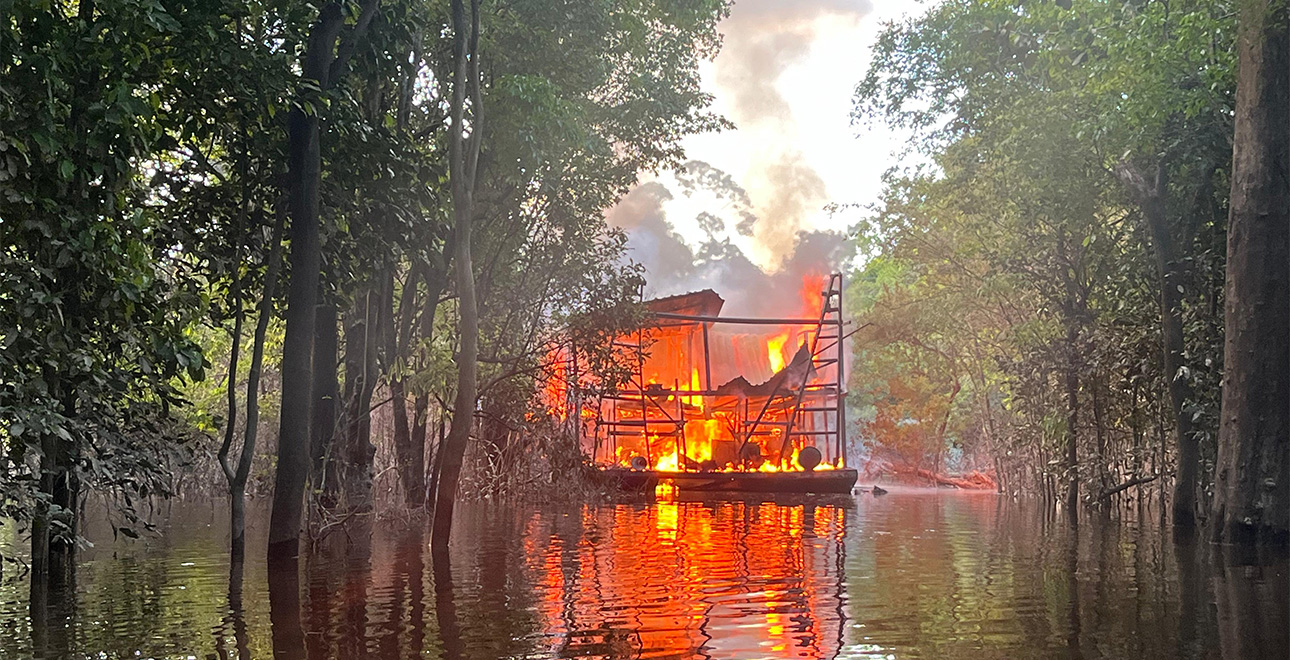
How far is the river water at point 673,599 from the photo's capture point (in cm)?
741

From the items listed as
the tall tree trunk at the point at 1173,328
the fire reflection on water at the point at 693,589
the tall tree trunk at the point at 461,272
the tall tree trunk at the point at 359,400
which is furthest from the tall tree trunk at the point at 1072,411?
the tall tree trunk at the point at 359,400

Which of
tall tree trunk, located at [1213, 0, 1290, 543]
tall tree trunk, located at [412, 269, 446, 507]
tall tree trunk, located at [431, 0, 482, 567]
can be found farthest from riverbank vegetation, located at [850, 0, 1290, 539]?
tall tree trunk, located at [412, 269, 446, 507]

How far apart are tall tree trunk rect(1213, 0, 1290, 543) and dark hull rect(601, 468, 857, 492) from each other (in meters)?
15.7

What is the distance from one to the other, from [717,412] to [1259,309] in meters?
18.8

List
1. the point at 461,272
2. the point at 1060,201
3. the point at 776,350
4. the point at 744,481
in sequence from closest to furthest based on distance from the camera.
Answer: the point at 461,272 → the point at 1060,201 → the point at 744,481 → the point at 776,350

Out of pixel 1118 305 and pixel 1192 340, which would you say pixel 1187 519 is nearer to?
pixel 1192 340

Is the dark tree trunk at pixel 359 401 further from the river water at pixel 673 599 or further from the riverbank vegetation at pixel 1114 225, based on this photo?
the riverbank vegetation at pixel 1114 225

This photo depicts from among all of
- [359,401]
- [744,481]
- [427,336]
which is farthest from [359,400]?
[744,481]

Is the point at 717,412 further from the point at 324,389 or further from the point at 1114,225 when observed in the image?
the point at 324,389

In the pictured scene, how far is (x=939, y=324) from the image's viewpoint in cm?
3444

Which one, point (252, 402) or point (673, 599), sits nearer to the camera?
point (673, 599)

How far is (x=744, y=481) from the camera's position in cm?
2881

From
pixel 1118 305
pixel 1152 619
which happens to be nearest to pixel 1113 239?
pixel 1118 305

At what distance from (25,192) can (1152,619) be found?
28.8 ft
